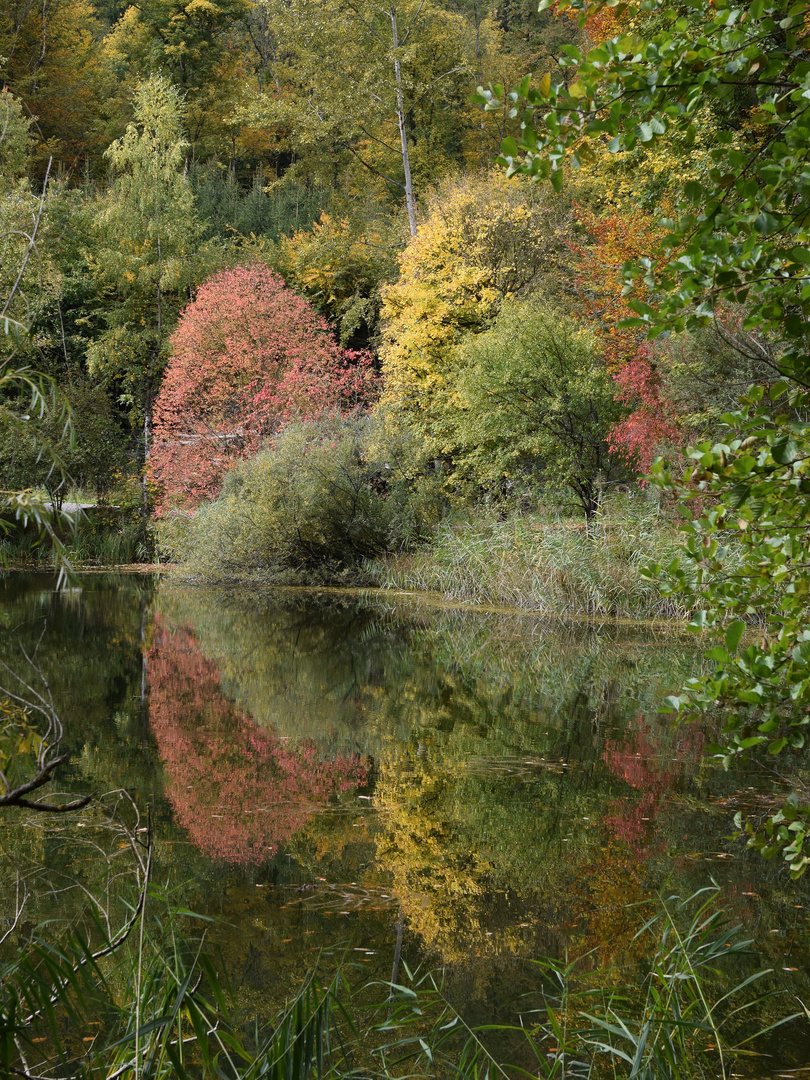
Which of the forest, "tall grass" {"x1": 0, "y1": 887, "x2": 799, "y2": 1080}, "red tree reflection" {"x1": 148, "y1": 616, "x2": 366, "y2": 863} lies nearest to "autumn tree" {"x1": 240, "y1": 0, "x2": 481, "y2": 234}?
the forest

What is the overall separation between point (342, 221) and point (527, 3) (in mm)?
14824

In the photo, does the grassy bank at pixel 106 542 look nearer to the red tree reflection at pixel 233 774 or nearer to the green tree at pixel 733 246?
the red tree reflection at pixel 233 774

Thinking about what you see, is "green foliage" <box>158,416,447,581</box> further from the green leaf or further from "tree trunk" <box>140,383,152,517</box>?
the green leaf

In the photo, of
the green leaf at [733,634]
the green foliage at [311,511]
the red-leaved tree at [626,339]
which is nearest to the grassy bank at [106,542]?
the green foliage at [311,511]

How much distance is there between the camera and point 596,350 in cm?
1562

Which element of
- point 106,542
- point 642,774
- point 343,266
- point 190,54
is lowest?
point 106,542

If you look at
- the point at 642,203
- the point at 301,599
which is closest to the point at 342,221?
the point at 301,599

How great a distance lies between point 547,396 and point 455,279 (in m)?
4.09

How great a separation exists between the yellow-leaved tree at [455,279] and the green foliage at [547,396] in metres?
2.03

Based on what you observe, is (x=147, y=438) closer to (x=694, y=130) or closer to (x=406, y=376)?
(x=406, y=376)

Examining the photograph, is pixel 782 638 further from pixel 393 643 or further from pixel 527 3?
pixel 527 3

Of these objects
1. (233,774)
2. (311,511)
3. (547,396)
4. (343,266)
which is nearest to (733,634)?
(233,774)

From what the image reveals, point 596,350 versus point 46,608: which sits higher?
point 596,350

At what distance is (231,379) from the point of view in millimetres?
20672
